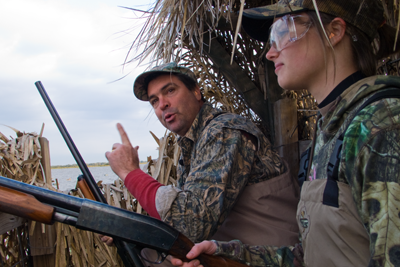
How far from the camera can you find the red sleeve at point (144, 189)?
5.42 feet

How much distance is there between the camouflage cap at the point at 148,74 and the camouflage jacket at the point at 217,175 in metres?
0.52

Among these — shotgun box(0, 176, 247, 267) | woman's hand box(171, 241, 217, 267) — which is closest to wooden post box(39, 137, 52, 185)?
shotgun box(0, 176, 247, 267)

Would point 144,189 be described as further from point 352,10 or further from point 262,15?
point 352,10

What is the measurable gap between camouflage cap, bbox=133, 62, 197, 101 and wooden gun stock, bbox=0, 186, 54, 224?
1236 millimetres

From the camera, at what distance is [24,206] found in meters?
1.33

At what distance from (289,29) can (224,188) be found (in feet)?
2.84

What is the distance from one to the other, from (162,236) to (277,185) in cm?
84

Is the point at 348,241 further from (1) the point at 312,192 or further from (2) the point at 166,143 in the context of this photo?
(2) the point at 166,143

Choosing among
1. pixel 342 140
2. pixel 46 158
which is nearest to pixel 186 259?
pixel 342 140

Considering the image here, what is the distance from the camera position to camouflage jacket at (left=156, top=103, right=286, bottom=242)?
1.58 metres

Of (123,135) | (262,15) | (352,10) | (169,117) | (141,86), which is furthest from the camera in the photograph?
(141,86)

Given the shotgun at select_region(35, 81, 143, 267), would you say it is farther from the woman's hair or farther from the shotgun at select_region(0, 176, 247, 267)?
the woman's hair

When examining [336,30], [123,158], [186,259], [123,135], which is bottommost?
[186,259]

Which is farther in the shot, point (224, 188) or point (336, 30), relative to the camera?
point (224, 188)
